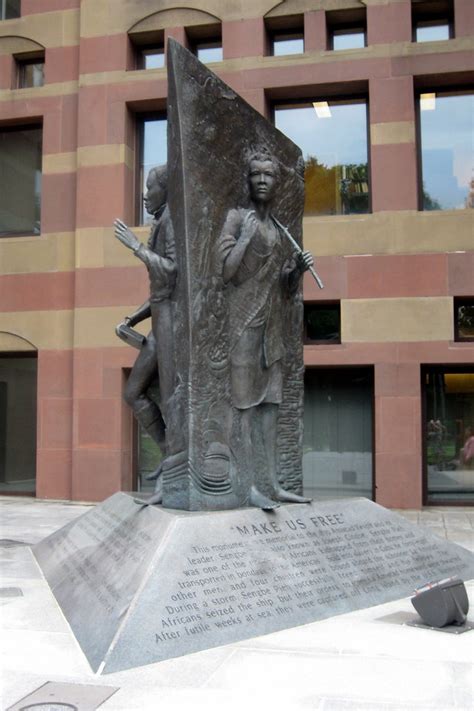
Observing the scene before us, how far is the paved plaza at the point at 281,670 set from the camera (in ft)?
14.0

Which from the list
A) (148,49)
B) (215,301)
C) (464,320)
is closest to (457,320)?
(464,320)

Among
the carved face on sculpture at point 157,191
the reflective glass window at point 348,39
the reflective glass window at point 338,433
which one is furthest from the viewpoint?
the reflective glass window at point 348,39

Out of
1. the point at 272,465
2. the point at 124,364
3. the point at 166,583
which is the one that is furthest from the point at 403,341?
the point at 166,583

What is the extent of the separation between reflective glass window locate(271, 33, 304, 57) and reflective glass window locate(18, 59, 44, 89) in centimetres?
504

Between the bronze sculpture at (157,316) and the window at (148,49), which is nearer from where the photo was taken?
the bronze sculpture at (157,316)

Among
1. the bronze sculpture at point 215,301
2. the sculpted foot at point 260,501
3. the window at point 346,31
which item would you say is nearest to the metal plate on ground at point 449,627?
the sculpted foot at point 260,501

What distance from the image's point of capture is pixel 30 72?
17.2m

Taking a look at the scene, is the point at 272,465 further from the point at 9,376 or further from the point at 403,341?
the point at 9,376

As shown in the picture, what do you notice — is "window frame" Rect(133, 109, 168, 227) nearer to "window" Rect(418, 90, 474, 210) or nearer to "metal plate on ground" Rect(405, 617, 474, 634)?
"window" Rect(418, 90, 474, 210)

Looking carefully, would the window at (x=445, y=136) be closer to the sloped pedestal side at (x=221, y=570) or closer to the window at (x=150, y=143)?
the window at (x=150, y=143)

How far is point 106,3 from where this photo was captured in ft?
52.6

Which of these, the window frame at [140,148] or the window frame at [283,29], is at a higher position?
the window frame at [283,29]

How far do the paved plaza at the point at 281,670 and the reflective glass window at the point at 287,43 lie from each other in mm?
12375

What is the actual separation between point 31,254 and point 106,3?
5.26m
